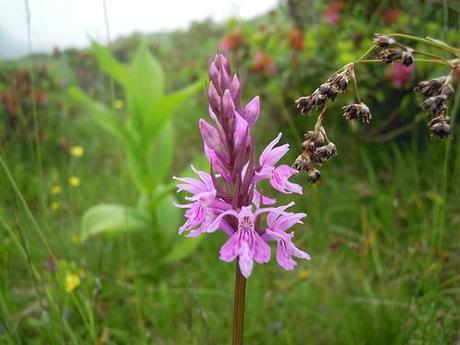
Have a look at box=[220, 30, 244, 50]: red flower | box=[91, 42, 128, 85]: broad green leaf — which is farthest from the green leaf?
box=[220, 30, 244, 50]: red flower

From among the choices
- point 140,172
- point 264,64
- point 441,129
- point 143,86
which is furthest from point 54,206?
point 441,129

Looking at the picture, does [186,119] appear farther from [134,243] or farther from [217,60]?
[217,60]

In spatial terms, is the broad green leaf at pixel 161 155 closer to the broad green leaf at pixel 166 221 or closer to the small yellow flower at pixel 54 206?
the broad green leaf at pixel 166 221

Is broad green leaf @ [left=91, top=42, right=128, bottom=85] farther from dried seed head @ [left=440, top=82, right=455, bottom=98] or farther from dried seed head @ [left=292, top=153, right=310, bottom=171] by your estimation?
dried seed head @ [left=440, top=82, right=455, bottom=98]

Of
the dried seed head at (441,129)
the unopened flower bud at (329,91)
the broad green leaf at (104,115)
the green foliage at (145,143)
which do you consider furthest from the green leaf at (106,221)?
the dried seed head at (441,129)

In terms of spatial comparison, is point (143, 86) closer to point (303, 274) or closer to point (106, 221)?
point (106, 221)
